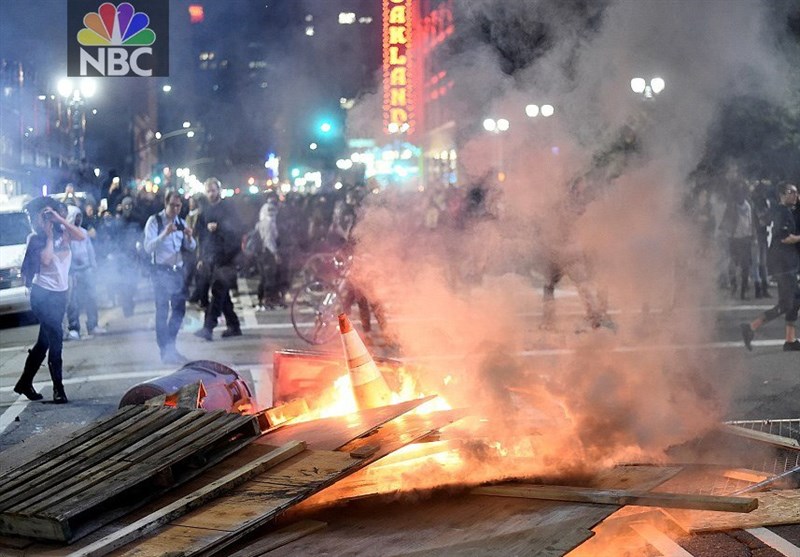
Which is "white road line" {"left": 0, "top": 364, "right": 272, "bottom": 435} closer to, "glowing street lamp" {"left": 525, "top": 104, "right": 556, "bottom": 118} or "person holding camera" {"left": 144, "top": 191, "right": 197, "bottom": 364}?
"person holding camera" {"left": 144, "top": 191, "right": 197, "bottom": 364}

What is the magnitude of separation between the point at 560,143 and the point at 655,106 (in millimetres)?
758

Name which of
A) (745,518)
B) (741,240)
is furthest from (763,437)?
(741,240)

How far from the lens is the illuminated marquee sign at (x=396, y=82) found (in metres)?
9.02

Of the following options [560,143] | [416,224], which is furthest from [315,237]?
[560,143]

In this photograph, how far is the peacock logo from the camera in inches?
421

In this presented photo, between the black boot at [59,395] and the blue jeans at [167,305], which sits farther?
the blue jeans at [167,305]

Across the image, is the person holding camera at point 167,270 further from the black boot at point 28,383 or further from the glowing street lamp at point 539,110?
the glowing street lamp at point 539,110

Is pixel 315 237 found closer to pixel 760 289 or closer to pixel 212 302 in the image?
pixel 212 302

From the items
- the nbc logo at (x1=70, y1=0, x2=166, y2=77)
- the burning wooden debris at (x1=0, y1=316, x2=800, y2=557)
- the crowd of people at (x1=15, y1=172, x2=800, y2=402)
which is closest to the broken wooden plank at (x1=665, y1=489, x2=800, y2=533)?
the burning wooden debris at (x1=0, y1=316, x2=800, y2=557)

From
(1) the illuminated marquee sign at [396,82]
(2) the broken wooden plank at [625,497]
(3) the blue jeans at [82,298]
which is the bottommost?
(2) the broken wooden plank at [625,497]

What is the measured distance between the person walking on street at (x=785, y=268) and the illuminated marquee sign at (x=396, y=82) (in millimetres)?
4270

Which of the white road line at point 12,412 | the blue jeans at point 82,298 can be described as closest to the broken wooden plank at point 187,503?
the white road line at point 12,412

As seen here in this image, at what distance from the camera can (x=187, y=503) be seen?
407 centimetres

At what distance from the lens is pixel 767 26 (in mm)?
5824
